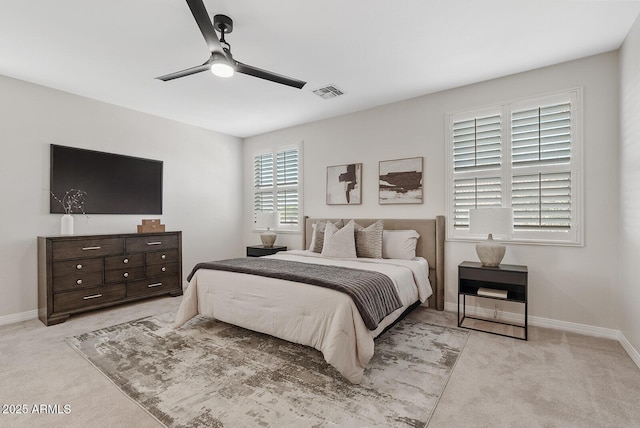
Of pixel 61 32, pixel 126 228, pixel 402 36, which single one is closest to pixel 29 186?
pixel 126 228

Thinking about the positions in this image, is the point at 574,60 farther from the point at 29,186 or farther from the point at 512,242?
the point at 29,186

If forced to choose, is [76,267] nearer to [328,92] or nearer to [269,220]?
[269,220]

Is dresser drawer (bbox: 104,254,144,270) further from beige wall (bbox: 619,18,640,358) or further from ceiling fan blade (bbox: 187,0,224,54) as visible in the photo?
beige wall (bbox: 619,18,640,358)

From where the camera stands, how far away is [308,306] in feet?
8.02

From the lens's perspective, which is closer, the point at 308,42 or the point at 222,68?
the point at 222,68

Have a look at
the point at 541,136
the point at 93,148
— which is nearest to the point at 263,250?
the point at 93,148

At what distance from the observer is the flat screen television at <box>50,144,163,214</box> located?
12.5 feet

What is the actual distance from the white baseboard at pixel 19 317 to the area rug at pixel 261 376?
3.80 ft

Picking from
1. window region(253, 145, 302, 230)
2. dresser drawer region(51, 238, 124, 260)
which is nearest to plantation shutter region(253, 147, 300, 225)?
window region(253, 145, 302, 230)

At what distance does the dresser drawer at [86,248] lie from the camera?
341 centimetres

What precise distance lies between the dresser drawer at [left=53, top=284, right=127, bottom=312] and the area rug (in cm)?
69

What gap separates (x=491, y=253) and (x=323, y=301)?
6.19 ft

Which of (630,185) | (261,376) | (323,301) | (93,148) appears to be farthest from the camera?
(93,148)

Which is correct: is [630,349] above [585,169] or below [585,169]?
below
